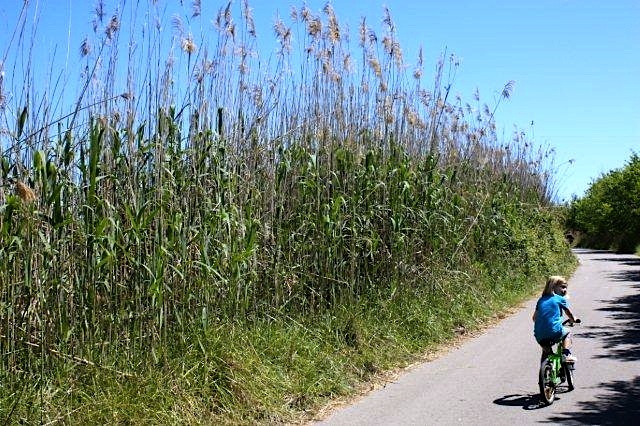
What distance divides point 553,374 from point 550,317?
2.04ft

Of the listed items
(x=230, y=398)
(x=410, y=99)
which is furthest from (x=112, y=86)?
(x=410, y=99)

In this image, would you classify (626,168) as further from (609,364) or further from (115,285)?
(115,285)

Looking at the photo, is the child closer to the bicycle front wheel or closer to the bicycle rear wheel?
the bicycle rear wheel

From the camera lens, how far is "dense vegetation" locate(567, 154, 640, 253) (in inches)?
1393

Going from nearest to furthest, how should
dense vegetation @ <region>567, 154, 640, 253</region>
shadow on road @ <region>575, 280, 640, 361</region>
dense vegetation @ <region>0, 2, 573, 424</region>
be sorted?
dense vegetation @ <region>0, 2, 573, 424</region>
shadow on road @ <region>575, 280, 640, 361</region>
dense vegetation @ <region>567, 154, 640, 253</region>

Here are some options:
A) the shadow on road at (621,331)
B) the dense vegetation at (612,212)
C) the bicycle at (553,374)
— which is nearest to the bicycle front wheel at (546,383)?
the bicycle at (553,374)

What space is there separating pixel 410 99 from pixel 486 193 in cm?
463

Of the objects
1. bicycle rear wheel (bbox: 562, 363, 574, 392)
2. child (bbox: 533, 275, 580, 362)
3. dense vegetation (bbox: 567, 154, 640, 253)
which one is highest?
dense vegetation (bbox: 567, 154, 640, 253)

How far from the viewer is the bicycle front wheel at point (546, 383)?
6730 mm

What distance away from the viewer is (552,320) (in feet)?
23.8

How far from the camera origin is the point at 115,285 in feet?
18.5

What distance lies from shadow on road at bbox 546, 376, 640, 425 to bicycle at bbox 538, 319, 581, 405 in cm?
30

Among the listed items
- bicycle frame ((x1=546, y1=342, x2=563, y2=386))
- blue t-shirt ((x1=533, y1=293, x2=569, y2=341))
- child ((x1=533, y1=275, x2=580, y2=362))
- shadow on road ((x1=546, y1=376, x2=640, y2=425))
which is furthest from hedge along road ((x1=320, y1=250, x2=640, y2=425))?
blue t-shirt ((x1=533, y1=293, x2=569, y2=341))

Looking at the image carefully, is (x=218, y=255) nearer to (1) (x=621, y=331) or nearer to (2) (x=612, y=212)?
(1) (x=621, y=331)
